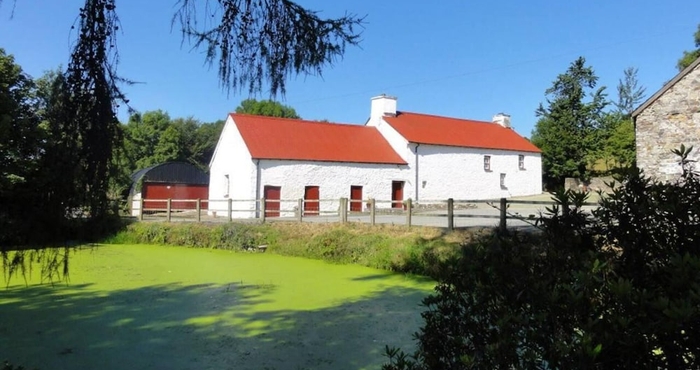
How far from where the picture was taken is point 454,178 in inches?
915

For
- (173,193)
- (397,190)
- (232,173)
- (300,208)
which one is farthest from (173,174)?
(300,208)

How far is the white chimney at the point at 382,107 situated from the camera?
2394 centimetres

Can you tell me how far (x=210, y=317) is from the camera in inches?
240

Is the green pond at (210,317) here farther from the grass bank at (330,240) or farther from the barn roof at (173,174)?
the barn roof at (173,174)

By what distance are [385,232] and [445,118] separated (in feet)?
55.3

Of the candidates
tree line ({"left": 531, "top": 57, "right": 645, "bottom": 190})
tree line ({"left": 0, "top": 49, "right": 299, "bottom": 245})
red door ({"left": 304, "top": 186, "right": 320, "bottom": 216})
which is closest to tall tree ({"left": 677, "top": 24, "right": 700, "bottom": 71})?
tree line ({"left": 531, "top": 57, "right": 645, "bottom": 190})

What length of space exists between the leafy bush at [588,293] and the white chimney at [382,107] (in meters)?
22.1

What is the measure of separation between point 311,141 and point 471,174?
312 inches

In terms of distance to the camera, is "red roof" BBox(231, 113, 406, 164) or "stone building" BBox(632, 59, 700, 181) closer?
"stone building" BBox(632, 59, 700, 181)

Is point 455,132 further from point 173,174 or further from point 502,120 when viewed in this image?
point 173,174

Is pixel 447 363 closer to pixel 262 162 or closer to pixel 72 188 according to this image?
pixel 72 188

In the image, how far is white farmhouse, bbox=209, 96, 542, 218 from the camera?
18.8 metres

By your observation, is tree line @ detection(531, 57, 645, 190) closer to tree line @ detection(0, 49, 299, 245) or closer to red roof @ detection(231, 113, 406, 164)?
red roof @ detection(231, 113, 406, 164)

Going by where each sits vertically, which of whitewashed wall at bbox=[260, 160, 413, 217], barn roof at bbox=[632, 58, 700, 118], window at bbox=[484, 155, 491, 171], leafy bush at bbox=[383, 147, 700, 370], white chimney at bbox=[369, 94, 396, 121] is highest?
white chimney at bbox=[369, 94, 396, 121]
